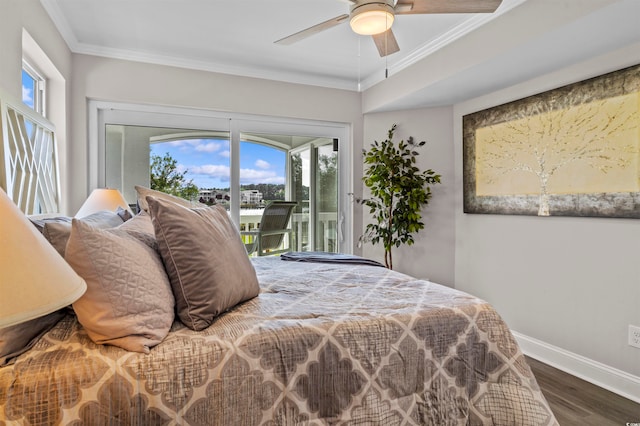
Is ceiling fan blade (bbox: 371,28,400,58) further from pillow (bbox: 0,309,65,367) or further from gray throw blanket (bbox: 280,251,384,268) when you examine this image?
pillow (bbox: 0,309,65,367)

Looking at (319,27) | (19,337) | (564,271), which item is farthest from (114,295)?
(564,271)

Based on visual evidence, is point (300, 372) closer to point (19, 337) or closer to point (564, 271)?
point (19, 337)

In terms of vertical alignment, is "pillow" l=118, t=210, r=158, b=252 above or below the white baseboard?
above

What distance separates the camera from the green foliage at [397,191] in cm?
347

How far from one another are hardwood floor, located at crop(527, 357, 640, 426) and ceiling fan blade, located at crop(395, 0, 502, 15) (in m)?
2.19

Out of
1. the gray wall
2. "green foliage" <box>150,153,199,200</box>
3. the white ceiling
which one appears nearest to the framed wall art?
the gray wall

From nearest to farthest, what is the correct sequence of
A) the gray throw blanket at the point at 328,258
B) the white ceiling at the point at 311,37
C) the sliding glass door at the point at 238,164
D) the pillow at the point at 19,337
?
the pillow at the point at 19,337
the white ceiling at the point at 311,37
the gray throw blanket at the point at 328,258
the sliding glass door at the point at 238,164

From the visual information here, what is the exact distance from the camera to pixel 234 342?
112cm

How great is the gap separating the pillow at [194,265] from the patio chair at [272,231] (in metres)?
2.31

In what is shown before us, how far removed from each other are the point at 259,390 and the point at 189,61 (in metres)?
3.07

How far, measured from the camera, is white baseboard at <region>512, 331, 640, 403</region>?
223 cm

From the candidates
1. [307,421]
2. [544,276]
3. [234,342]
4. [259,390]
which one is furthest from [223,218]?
[544,276]

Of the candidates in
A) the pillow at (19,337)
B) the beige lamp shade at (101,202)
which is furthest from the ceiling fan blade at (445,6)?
the beige lamp shade at (101,202)

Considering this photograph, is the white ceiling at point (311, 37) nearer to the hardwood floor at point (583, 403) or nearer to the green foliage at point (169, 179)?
the green foliage at point (169, 179)
